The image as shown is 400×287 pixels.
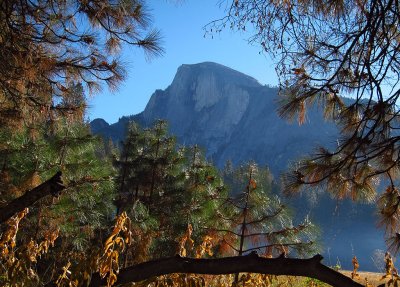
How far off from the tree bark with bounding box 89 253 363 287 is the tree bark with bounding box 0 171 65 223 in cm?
37

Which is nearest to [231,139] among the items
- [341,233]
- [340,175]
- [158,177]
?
[341,233]

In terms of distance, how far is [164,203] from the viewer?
10.3 metres

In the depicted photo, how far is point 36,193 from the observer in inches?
60.2

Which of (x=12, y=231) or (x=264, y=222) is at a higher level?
(x=264, y=222)

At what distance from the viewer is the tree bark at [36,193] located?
4.96 ft

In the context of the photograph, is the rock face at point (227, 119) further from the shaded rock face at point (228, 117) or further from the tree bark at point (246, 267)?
the tree bark at point (246, 267)

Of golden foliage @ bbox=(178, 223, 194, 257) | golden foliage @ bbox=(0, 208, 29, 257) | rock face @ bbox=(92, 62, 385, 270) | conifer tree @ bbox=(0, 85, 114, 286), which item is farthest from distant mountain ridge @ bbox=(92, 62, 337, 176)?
golden foliage @ bbox=(0, 208, 29, 257)

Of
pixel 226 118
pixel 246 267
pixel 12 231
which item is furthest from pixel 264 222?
pixel 226 118

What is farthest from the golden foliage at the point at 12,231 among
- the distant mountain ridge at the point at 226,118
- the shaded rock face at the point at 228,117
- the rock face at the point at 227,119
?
the shaded rock face at the point at 228,117

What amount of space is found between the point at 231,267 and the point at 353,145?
1.87m

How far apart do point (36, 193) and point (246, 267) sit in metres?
0.73

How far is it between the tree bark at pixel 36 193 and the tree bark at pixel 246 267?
37 cm

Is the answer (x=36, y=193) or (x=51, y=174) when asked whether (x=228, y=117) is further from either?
(x=36, y=193)

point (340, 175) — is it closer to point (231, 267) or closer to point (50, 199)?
point (231, 267)
